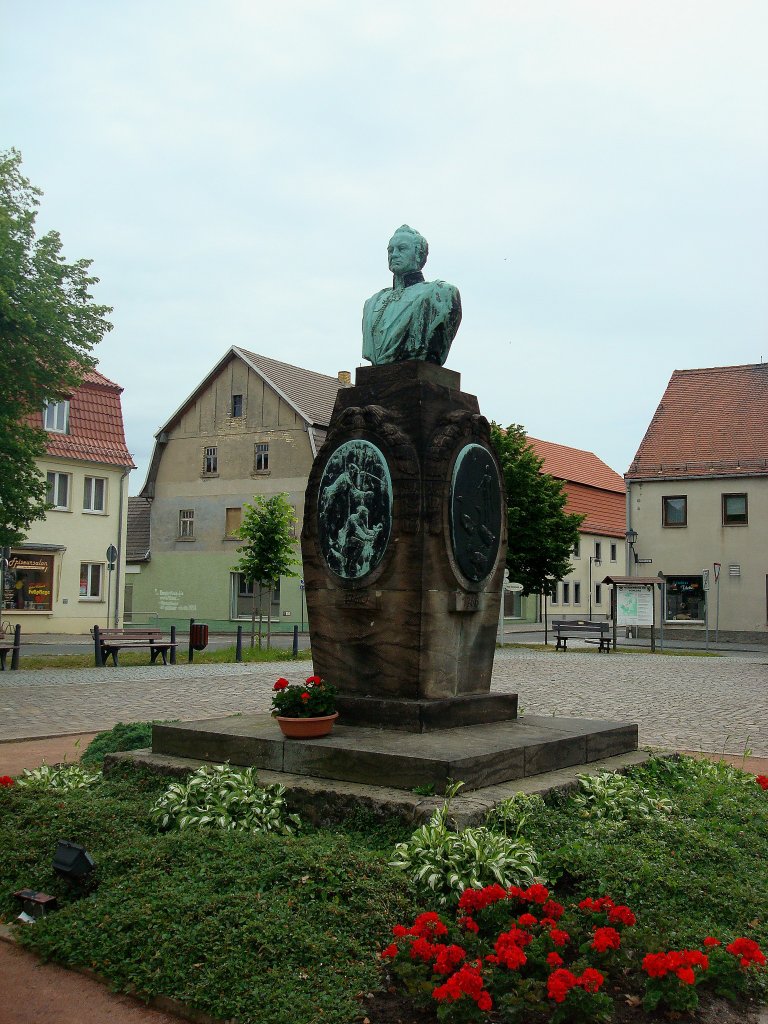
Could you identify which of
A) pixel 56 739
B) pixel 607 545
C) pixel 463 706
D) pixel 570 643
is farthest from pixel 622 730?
pixel 607 545

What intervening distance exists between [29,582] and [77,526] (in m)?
2.71

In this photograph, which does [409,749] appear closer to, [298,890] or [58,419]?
[298,890]

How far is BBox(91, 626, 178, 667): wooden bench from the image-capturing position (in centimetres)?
2181

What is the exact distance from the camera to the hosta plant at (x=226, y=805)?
5668mm

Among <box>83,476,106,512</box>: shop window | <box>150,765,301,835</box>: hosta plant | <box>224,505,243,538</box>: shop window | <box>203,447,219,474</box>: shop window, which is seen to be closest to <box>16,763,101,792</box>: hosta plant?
<box>150,765,301,835</box>: hosta plant

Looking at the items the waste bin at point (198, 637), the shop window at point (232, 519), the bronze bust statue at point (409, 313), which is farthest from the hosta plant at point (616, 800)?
the shop window at point (232, 519)

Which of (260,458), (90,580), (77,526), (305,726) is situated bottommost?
(305,726)

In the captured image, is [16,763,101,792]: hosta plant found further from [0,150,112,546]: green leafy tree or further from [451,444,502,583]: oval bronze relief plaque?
[0,150,112,546]: green leafy tree

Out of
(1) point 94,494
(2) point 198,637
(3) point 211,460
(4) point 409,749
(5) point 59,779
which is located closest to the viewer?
(4) point 409,749

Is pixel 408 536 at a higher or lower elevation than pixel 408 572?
higher

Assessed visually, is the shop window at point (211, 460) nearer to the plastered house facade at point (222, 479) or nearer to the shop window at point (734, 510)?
the plastered house facade at point (222, 479)

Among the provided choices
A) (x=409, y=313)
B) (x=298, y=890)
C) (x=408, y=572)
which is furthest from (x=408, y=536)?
(x=298, y=890)

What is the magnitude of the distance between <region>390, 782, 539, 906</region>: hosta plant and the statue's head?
185 inches

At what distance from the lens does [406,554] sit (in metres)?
7.24
